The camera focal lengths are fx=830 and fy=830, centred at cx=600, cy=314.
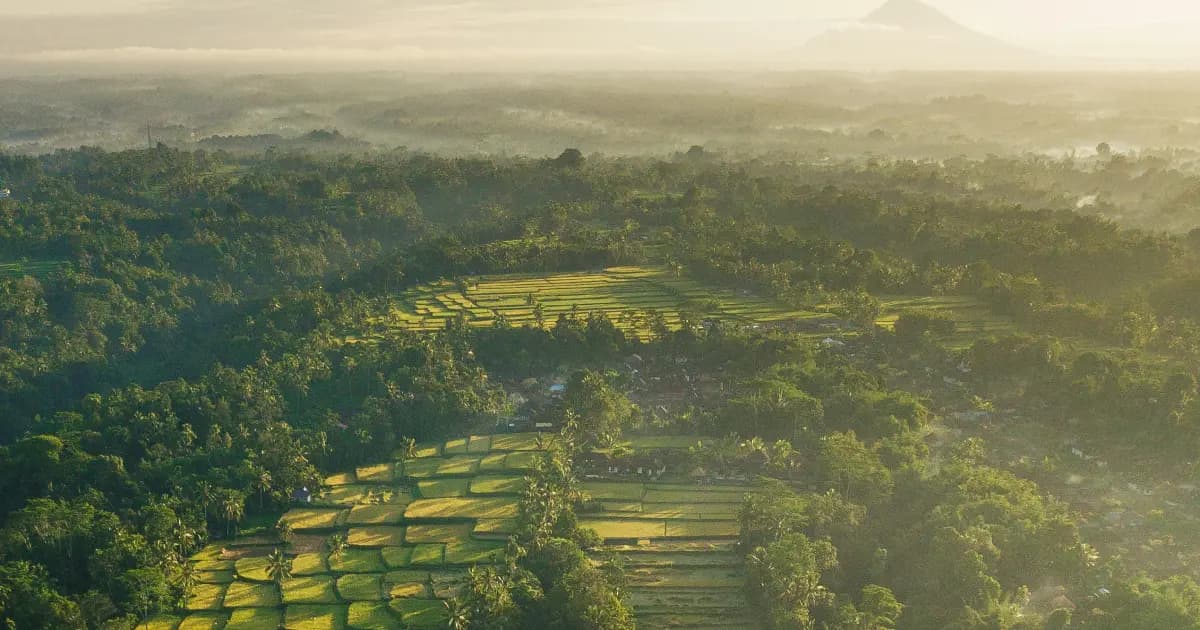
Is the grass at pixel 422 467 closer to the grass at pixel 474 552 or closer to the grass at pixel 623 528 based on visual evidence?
the grass at pixel 474 552

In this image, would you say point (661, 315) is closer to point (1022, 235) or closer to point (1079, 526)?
point (1079, 526)

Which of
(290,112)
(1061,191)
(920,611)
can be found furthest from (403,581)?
(290,112)

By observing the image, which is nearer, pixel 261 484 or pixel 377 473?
pixel 261 484

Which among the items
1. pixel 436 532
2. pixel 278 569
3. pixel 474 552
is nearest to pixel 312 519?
pixel 278 569

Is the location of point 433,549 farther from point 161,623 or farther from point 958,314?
point 958,314

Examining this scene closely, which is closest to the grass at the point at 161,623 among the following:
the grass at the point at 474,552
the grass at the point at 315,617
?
the grass at the point at 315,617

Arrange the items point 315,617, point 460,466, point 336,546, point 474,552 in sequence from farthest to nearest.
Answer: point 460,466
point 336,546
point 474,552
point 315,617

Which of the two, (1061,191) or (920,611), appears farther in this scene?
(1061,191)
